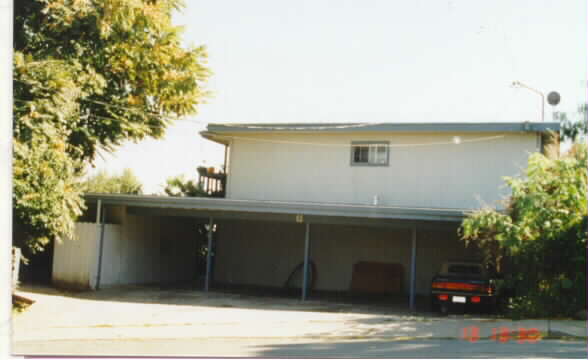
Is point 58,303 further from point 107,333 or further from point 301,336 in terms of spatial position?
point 301,336

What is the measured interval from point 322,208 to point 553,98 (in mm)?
10536

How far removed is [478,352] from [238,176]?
14457 mm

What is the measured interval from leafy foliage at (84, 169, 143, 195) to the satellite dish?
2399 cm

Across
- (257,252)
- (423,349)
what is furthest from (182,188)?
(423,349)

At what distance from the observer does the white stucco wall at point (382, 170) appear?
20.9 metres

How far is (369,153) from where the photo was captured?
73.6ft

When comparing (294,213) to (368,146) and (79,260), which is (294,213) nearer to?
(368,146)

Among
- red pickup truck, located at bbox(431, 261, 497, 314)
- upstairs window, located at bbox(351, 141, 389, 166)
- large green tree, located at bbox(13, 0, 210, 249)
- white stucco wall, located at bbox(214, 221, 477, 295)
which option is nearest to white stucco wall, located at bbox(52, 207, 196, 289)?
large green tree, located at bbox(13, 0, 210, 249)

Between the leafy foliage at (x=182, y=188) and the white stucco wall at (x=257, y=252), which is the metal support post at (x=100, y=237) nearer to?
the white stucco wall at (x=257, y=252)

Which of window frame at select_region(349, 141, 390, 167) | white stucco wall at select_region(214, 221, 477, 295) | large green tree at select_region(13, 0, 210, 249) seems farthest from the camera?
white stucco wall at select_region(214, 221, 477, 295)

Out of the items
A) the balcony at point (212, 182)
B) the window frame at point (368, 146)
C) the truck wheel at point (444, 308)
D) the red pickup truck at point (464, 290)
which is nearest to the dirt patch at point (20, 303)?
the red pickup truck at point (464, 290)

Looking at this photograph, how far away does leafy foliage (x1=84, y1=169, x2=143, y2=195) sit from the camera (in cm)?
3925

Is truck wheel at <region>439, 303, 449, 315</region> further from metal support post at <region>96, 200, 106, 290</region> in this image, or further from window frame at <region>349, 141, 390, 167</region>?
metal support post at <region>96, 200, 106, 290</region>

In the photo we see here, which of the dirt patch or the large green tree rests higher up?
the large green tree
